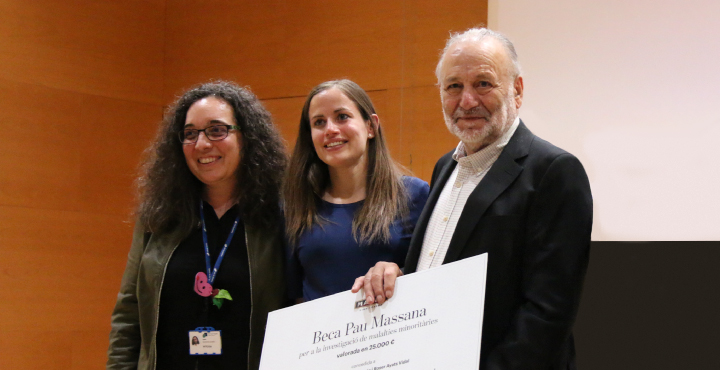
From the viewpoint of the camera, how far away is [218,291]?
2.12 metres

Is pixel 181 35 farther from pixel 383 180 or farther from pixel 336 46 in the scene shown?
pixel 383 180

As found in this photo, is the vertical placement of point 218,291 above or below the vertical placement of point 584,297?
above

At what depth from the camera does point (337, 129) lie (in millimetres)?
2115

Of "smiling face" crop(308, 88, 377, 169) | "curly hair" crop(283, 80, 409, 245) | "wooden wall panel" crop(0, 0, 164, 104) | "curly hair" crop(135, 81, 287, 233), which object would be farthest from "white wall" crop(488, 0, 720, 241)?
"wooden wall panel" crop(0, 0, 164, 104)

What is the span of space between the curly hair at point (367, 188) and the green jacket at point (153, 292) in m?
0.11

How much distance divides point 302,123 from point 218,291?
66cm

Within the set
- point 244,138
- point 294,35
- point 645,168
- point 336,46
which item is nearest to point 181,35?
point 294,35

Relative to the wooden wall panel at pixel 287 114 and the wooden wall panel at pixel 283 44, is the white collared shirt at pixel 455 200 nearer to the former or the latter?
the wooden wall panel at pixel 283 44

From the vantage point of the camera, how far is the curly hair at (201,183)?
2.25 m

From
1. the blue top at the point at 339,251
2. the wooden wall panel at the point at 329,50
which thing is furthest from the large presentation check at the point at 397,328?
the wooden wall panel at the point at 329,50

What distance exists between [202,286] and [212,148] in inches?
19.0

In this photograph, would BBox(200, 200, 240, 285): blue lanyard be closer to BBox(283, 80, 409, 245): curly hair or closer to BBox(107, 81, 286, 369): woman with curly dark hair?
BBox(107, 81, 286, 369): woman with curly dark hair

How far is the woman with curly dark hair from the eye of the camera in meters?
2.10

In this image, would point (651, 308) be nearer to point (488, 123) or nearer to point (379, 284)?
point (488, 123)
